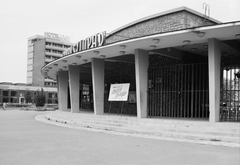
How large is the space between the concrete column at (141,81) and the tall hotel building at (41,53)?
83376 mm

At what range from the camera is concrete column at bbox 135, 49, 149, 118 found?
49.5 ft

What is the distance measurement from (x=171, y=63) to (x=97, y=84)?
491 cm

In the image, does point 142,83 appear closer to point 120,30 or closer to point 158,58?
point 158,58

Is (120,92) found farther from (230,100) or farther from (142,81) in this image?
(230,100)

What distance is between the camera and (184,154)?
26.0 feet

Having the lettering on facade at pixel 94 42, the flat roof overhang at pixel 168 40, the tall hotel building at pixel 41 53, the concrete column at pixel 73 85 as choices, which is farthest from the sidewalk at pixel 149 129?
the tall hotel building at pixel 41 53

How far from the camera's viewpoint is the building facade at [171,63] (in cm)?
1245

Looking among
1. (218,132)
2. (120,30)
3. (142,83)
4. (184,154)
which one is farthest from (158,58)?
(184,154)

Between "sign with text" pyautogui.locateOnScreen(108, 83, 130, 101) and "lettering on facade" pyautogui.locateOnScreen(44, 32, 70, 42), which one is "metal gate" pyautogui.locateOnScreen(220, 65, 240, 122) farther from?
"lettering on facade" pyautogui.locateOnScreen(44, 32, 70, 42)

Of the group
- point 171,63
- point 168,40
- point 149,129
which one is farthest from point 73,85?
point 168,40

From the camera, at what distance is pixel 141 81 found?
1513 centimetres

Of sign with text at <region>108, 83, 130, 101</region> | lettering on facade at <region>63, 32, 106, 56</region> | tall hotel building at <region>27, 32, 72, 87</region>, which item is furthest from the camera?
tall hotel building at <region>27, 32, 72, 87</region>

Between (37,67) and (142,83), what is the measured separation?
8991 cm

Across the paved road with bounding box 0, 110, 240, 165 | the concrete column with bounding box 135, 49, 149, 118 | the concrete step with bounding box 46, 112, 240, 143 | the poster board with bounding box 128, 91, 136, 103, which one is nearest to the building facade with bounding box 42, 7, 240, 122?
the concrete column with bounding box 135, 49, 149, 118
